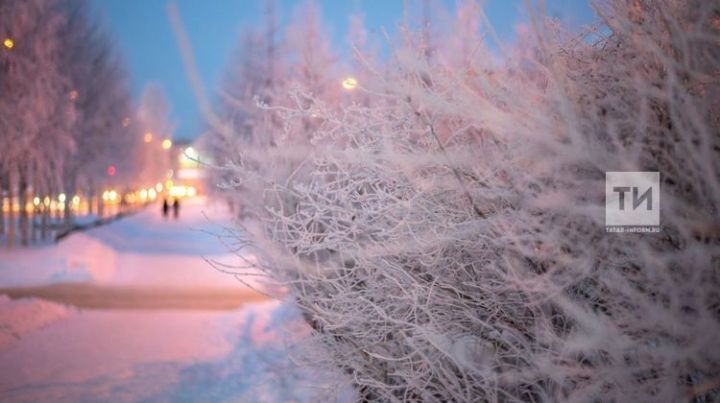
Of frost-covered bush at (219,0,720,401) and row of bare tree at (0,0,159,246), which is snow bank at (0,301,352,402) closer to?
frost-covered bush at (219,0,720,401)

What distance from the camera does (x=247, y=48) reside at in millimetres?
27141

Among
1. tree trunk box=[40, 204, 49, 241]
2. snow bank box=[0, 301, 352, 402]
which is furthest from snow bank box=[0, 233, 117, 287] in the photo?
tree trunk box=[40, 204, 49, 241]

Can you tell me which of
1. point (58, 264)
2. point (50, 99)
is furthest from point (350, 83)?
point (50, 99)

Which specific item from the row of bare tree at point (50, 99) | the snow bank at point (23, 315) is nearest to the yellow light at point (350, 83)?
the snow bank at point (23, 315)

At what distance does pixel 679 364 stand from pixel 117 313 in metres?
8.78

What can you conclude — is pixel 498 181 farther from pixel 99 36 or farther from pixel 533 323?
pixel 99 36

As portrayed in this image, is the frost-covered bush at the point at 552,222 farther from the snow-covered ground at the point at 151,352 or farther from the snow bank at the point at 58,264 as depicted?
the snow bank at the point at 58,264

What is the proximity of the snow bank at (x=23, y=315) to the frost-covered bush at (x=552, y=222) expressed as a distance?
5844mm

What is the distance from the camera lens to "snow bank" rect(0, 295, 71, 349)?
7.75 meters

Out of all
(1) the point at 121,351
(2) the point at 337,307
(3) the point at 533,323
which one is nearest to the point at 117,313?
(1) the point at 121,351

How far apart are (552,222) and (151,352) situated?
5.88m

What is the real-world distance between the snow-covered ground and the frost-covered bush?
1.32 m

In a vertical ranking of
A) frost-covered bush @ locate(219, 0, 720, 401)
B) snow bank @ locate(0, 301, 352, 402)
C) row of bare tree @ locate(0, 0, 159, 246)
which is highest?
row of bare tree @ locate(0, 0, 159, 246)

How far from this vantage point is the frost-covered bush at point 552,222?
2365 mm
